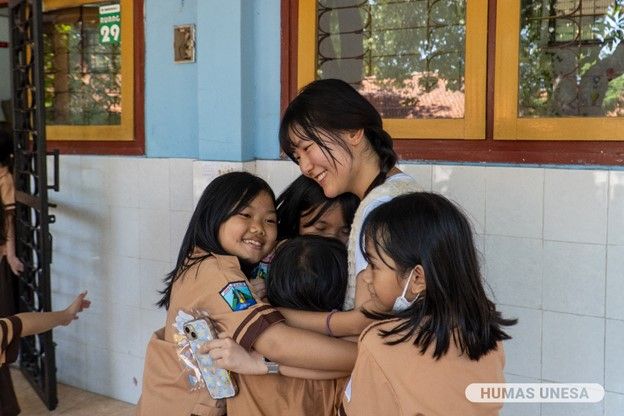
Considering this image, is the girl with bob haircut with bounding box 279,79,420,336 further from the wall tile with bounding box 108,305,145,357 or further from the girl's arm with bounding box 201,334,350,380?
the wall tile with bounding box 108,305,145,357

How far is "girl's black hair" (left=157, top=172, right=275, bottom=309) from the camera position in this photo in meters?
1.68

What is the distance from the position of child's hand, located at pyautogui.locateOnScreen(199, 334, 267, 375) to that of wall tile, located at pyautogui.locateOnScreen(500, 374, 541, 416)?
4.69 feet

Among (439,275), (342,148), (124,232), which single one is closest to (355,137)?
(342,148)

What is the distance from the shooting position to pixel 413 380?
121 centimetres

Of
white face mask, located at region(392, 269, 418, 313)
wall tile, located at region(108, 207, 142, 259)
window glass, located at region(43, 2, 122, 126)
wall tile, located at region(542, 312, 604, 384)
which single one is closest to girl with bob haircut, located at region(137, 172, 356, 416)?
white face mask, located at region(392, 269, 418, 313)

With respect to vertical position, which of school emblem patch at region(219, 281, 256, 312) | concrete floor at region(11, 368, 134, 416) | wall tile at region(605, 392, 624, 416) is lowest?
concrete floor at region(11, 368, 134, 416)

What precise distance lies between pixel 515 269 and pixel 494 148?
0.45 meters

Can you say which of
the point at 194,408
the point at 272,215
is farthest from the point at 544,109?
the point at 194,408

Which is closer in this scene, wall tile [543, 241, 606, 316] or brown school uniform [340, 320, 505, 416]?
brown school uniform [340, 320, 505, 416]

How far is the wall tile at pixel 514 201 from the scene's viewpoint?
2533 millimetres

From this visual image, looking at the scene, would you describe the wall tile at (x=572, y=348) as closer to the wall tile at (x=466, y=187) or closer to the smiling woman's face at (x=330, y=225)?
the wall tile at (x=466, y=187)

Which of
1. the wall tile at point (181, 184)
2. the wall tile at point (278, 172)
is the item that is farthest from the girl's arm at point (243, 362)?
the wall tile at point (181, 184)

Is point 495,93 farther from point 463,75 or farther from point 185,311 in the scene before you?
point 185,311

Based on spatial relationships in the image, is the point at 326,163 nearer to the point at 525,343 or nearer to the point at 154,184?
the point at 525,343
